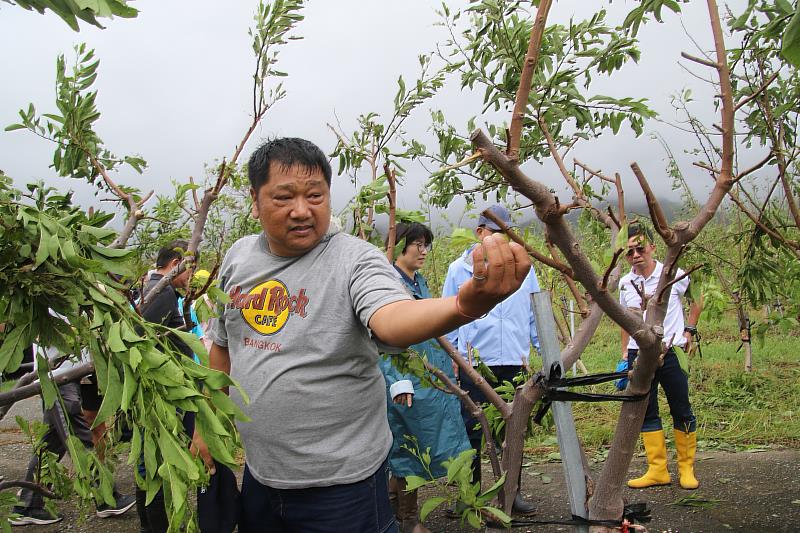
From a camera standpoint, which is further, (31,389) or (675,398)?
(675,398)

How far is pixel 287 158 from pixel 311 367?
1.99ft

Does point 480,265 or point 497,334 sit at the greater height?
point 480,265

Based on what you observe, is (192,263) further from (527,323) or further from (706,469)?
(706,469)

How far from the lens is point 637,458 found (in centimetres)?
537

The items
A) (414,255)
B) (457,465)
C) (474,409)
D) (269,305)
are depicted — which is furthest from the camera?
(414,255)

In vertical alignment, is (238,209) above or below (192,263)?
above

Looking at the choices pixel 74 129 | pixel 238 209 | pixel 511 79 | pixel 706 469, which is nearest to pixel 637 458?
pixel 706 469

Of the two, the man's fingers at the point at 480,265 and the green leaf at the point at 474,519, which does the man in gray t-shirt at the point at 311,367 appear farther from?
the man's fingers at the point at 480,265

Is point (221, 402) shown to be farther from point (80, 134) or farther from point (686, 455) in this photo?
point (686, 455)

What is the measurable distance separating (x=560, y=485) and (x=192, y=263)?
11.4 ft

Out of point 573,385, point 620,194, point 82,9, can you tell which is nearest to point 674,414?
point 573,385

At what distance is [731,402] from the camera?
6668 millimetres

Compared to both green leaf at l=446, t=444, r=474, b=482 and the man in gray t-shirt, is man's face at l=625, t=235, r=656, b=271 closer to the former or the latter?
green leaf at l=446, t=444, r=474, b=482

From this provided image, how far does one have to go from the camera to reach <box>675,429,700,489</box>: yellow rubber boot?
454 cm
